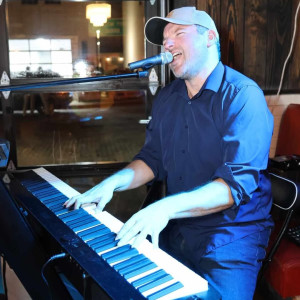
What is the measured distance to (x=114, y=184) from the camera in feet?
5.69

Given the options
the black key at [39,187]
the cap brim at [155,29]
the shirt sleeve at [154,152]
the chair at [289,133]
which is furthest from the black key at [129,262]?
the chair at [289,133]

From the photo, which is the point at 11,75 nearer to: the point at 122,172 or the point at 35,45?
the point at 35,45

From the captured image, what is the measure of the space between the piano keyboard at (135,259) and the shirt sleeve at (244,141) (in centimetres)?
43

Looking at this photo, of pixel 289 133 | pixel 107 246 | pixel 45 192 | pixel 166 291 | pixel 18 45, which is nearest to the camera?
pixel 166 291

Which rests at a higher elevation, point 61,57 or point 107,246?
point 61,57

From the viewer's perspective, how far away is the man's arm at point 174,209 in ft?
3.89

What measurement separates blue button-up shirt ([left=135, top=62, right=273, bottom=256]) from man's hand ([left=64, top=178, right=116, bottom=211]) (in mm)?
366

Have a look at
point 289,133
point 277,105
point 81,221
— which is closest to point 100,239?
point 81,221

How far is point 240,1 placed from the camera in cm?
310

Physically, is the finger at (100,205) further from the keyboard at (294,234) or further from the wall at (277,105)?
the wall at (277,105)

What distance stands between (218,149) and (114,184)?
0.46 meters

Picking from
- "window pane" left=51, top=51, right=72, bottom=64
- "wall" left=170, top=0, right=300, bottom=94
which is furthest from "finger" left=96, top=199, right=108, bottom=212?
"window pane" left=51, top=51, right=72, bottom=64

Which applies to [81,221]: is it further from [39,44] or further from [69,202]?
[39,44]

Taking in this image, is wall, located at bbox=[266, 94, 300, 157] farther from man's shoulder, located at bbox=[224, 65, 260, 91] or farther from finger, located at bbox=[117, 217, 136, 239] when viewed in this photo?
finger, located at bbox=[117, 217, 136, 239]
